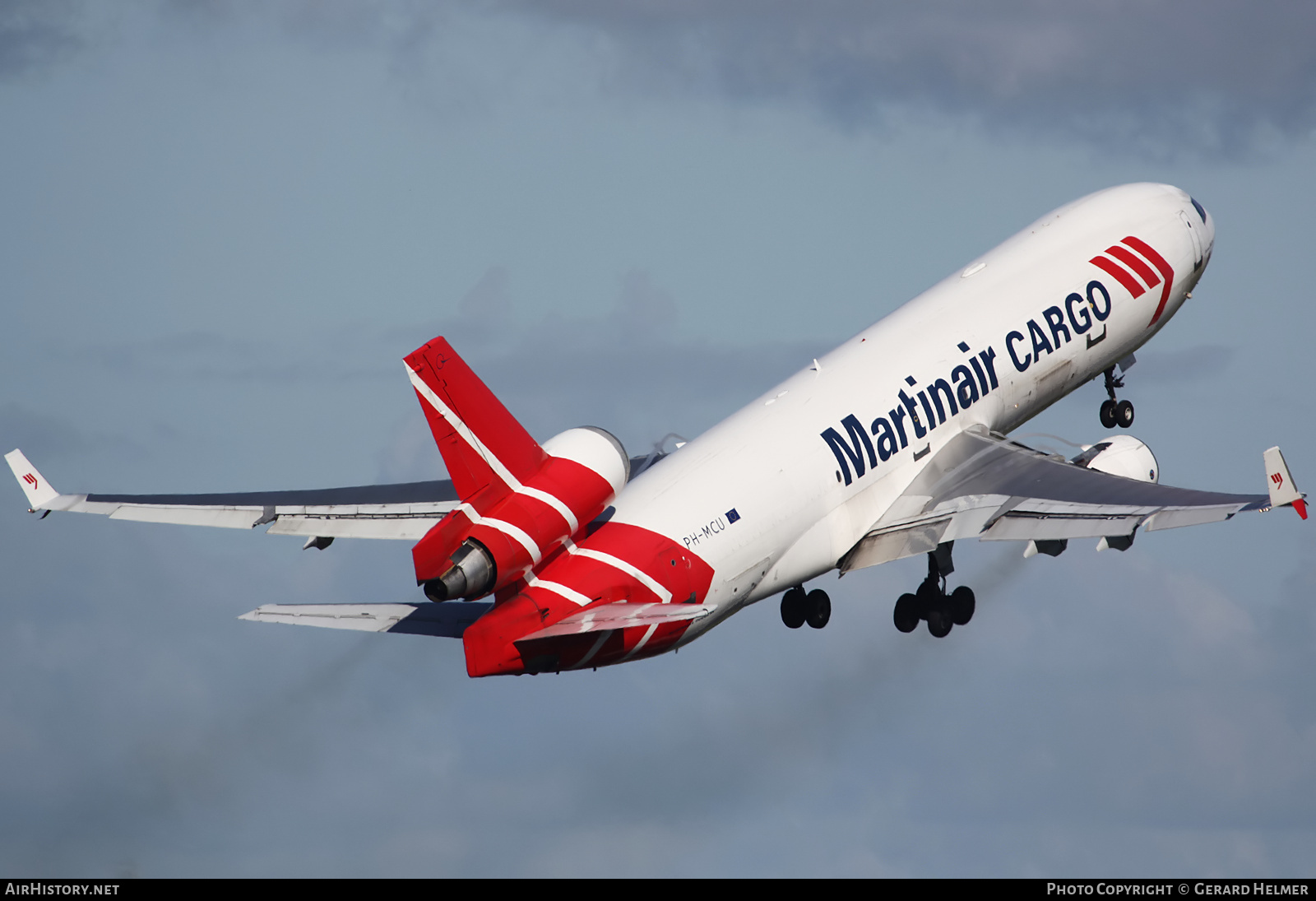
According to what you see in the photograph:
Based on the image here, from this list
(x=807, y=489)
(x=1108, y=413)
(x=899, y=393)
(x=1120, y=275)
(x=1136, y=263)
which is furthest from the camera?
(x=1108, y=413)

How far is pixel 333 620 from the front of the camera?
34.2 meters

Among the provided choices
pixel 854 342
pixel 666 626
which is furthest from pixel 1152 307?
pixel 666 626

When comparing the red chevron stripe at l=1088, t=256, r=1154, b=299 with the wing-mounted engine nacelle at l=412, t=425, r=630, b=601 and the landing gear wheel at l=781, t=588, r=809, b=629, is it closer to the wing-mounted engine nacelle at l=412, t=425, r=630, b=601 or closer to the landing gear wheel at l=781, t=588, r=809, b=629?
the landing gear wheel at l=781, t=588, r=809, b=629

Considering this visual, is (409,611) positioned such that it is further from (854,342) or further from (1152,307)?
(1152,307)

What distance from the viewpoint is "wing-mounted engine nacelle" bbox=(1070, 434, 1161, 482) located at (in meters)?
43.1

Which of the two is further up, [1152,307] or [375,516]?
[1152,307]

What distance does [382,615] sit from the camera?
3484cm

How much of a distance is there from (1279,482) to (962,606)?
32.6 feet

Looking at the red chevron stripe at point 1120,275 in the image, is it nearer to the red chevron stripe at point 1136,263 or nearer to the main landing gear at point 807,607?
the red chevron stripe at point 1136,263

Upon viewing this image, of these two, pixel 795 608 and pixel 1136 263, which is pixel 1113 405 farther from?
pixel 795 608

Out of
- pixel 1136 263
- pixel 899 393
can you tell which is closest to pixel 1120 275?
pixel 1136 263

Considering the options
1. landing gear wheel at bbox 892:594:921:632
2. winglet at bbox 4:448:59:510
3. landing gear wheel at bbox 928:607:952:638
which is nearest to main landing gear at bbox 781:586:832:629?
landing gear wheel at bbox 892:594:921:632

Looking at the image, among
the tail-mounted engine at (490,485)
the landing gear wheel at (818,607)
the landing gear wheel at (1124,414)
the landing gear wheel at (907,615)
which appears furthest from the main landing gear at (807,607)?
the landing gear wheel at (1124,414)

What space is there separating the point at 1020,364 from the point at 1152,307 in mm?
5566
